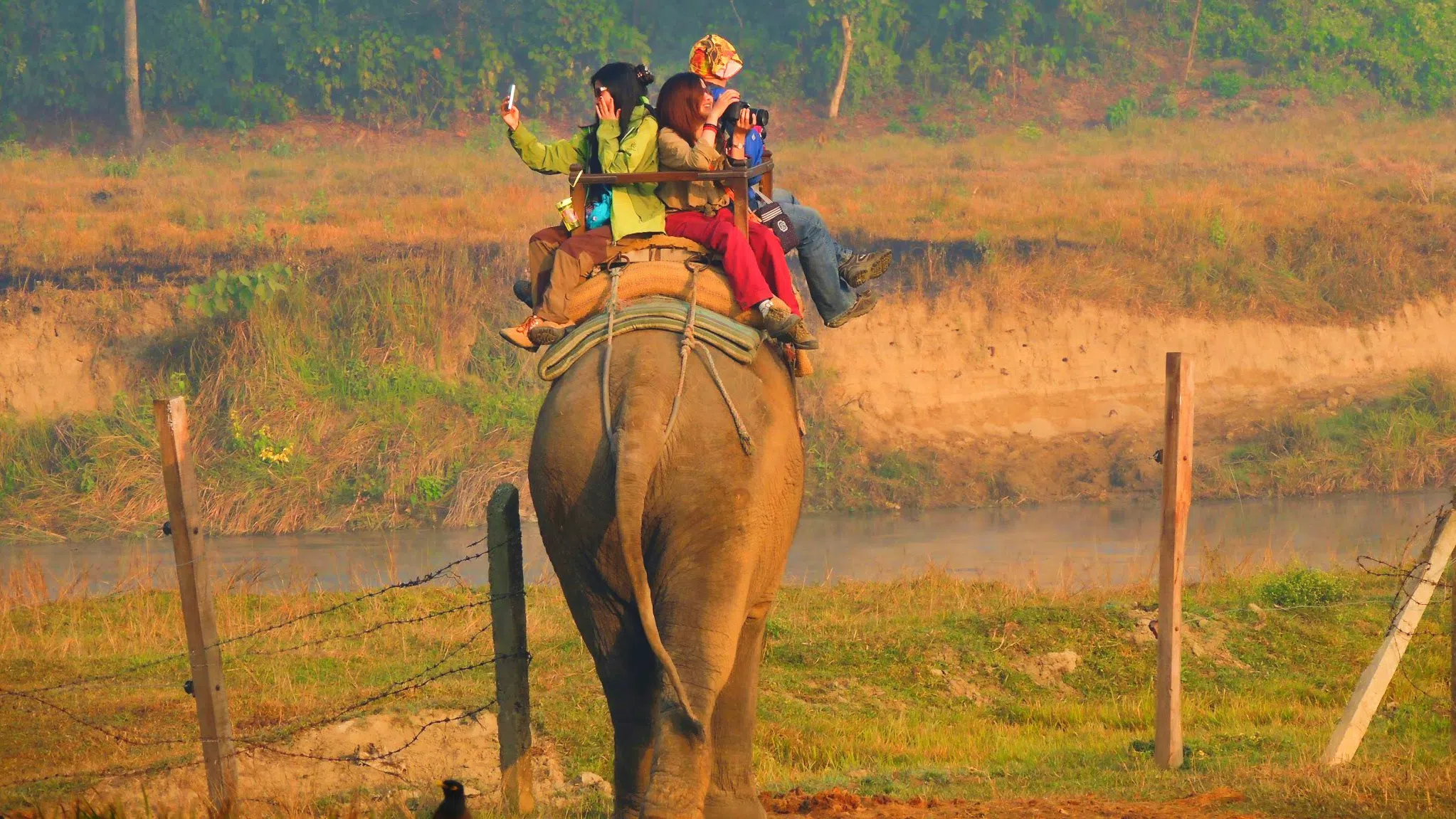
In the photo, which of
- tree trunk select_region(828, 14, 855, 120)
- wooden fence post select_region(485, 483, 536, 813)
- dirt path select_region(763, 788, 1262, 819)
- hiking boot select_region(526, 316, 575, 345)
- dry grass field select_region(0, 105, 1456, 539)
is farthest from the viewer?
tree trunk select_region(828, 14, 855, 120)

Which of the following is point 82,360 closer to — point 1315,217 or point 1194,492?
point 1194,492

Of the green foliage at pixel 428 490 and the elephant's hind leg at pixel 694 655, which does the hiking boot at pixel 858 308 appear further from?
the green foliage at pixel 428 490

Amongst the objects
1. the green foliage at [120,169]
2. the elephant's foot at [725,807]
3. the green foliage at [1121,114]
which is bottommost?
the elephant's foot at [725,807]

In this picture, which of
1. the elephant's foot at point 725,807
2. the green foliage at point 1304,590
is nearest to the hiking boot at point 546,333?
the elephant's foot at point 725,807

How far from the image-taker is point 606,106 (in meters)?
7.58

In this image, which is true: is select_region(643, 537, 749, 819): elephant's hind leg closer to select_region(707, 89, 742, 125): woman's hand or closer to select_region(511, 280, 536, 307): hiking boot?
select_region(511, 280, 536, 307): hiking boot

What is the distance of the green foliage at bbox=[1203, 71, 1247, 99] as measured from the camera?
37031 millimetres

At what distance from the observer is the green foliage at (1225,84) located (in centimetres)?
3703

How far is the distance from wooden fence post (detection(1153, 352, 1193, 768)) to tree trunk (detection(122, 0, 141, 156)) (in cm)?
2901

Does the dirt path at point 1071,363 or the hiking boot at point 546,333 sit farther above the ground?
the hiking boot at point 546,333

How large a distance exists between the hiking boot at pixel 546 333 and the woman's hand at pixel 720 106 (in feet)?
A: 3.80

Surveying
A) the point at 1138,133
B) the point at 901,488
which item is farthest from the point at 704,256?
the point at 1138,133

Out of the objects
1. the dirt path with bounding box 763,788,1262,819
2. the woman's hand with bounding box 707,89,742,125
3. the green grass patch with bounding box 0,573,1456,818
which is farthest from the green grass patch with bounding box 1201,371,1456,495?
the woman's hand with bounding box 707,89,742,125

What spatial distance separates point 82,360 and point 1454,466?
16.1m
